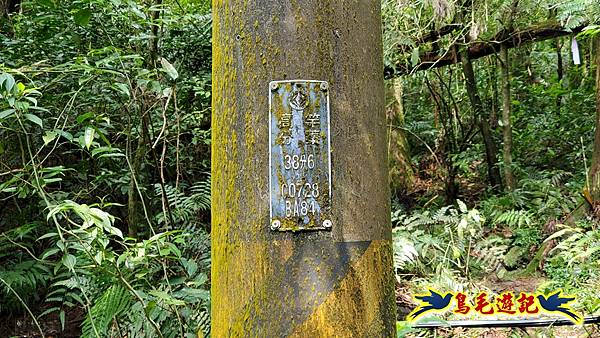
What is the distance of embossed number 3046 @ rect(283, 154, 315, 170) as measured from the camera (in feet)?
3.47

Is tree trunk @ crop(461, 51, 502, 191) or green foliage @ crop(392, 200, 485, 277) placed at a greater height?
tree trunk @ crop(461, 51, 502, 191)

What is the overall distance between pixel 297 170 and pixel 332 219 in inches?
4.7

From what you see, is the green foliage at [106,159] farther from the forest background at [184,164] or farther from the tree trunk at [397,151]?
the tree trunk at [397,151]

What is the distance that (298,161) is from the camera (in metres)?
1.06

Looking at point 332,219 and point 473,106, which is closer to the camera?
point 332,219

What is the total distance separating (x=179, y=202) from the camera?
4508 millimetres

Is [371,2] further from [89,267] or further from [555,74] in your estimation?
[555,74]

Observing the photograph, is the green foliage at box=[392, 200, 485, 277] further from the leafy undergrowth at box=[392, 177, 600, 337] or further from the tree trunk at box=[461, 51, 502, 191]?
the tree trunk at box=[461, 51, 502, 191]

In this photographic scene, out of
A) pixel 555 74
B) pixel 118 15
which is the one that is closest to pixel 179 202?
pixel 118 15

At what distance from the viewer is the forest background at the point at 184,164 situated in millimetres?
2613

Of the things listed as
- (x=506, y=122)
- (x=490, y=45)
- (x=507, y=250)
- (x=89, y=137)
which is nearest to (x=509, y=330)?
(x=507, y=250)

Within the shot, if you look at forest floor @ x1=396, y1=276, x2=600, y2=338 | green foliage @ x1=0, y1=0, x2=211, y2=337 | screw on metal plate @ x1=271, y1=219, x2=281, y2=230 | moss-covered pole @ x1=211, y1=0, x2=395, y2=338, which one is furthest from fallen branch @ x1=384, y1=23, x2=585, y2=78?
screw on metal plate @ x1=271, y1=219, x2=281, y2=230

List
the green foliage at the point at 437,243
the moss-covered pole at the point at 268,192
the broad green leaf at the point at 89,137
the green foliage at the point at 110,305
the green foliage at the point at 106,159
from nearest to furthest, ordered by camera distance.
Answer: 1. the moss-covered pole at the point at 268,192
2. the broad green leaf at the point at 89,137
3. the green foliage at the point at 110,305
4. the green foliage at the point at 106,159
5. the green foliage at the point at 437,243

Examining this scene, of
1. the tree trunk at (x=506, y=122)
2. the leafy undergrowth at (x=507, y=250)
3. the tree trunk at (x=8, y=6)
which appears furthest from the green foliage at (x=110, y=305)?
the tree trunk at (x=506, y=122)
